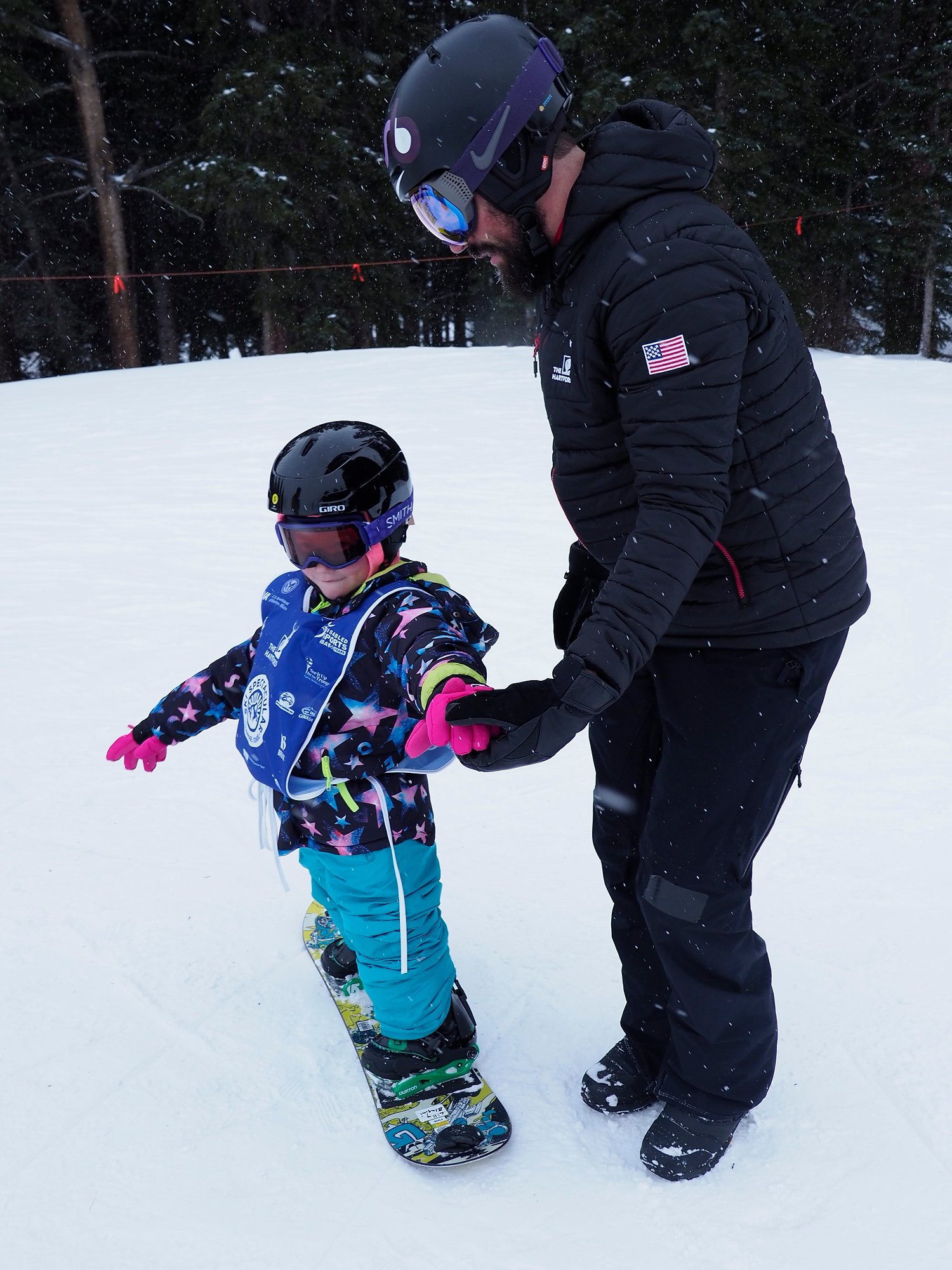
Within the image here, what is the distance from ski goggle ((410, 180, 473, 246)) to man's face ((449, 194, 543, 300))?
0.01 m

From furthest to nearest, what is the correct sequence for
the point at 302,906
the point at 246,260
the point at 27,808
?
the point at 246,260
the point at 27,808
the point at 302,906

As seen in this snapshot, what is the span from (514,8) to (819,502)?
2368 cm

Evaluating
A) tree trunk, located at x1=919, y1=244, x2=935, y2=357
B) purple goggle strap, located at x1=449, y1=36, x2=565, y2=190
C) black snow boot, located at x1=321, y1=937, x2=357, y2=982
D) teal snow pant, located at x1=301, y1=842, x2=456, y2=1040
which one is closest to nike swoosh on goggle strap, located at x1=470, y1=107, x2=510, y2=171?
purple goggle strap, located at x1=449, y1=36, x2=565, y2=190

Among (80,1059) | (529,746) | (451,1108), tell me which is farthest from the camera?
(80,1059)

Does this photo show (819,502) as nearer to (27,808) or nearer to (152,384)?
(27,808)

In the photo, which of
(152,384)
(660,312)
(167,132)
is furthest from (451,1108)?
(167,132)

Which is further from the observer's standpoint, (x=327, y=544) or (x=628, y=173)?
(x=327, y=544)

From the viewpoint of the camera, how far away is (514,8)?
21297 millimetres

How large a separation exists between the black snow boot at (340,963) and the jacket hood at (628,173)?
176 centimetres

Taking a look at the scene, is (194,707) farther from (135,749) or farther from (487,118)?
(487,118)

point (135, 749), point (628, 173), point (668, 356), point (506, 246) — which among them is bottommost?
point (135, 749)

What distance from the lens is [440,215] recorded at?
1600mm

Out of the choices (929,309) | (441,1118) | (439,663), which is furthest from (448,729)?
(929,309)

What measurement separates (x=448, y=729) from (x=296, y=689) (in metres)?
0.64
